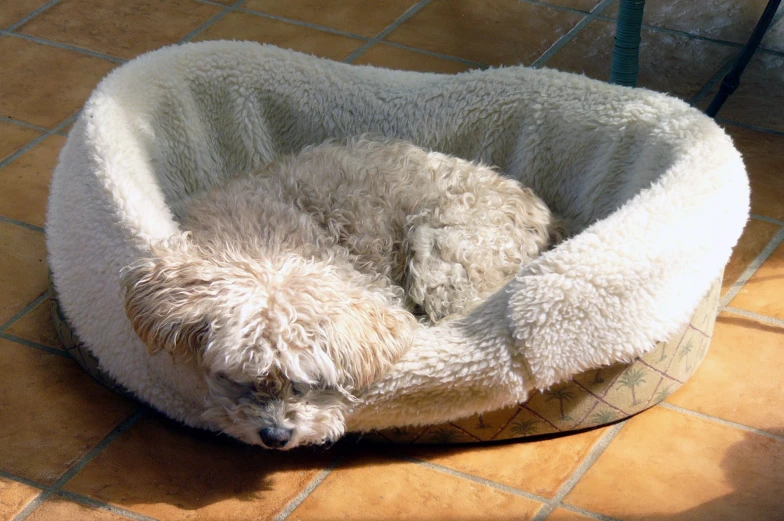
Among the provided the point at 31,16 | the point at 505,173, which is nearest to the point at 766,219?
the point at 505,173

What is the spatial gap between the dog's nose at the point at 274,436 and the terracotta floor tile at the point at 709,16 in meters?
2.77

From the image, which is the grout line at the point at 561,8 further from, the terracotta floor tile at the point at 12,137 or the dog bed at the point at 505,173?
the terracotta floor tile at the point at 12,137

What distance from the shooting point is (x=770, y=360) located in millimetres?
2227

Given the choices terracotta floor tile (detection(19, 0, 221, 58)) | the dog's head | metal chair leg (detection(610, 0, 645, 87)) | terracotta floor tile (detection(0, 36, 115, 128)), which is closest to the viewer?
the dog's head

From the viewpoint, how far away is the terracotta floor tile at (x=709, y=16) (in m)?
3.73

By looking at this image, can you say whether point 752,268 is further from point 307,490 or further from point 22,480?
point 22,480

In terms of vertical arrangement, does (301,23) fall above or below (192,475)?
above

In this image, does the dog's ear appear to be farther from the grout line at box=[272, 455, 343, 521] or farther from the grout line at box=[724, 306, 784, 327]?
the grout line at box=[724, 306, 784, 327]

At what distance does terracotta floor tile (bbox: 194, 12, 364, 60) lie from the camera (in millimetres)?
3629

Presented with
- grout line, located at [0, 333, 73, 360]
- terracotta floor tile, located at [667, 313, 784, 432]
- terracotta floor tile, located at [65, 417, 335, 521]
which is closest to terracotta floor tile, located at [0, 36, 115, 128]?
grout line, located at [0, 333, 73, 360]

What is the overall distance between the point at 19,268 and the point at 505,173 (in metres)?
1.44

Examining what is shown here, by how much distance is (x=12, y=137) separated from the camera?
311 centimetres

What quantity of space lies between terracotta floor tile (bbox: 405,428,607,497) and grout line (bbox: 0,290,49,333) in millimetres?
1126

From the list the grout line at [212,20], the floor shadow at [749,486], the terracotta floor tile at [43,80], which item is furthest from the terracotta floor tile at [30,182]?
the floor shadow at [749,486]
